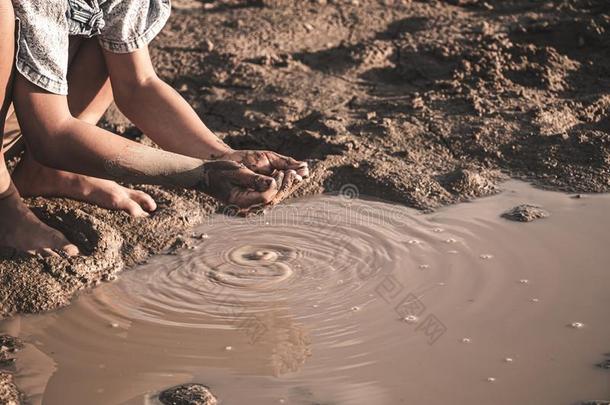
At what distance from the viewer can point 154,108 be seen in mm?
3234

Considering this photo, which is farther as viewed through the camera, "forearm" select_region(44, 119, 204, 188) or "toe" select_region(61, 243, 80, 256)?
"toe" select_region(61, 243, 80, 256)

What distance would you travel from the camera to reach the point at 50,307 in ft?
9.57

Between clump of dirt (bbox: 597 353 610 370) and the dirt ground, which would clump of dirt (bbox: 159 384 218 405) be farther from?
clump of dirt (bbox: 597 353 610 370)

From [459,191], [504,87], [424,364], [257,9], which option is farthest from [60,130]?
[257,9]

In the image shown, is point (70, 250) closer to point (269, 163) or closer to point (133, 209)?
point (133, 209)

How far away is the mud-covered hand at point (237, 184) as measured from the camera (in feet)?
8.86

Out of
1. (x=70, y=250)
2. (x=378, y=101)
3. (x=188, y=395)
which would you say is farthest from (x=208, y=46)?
(x=188, y=395)

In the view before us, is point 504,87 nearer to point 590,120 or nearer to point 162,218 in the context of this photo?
point 590,120

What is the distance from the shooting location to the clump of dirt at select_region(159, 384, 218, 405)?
2.41 m

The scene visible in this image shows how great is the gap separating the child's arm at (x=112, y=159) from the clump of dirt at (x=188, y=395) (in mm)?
543

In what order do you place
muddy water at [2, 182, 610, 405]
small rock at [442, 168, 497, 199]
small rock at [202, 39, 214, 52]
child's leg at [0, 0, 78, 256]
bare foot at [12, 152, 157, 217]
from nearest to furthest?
muddy water at [2, 182, 610, 405] < child's leg at [0, 0, 78, 256] < bare foot at [12, 152, 157, 217] < small rock at [442, 168, 497, 199] < small rock at [202, 39, 214, 52]

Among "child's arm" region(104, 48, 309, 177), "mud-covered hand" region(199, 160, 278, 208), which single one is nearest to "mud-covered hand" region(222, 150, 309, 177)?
"mud-covered hand" region(199, 160, 278, 208)

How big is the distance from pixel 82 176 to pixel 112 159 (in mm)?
666

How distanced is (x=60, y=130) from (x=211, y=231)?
810mm
